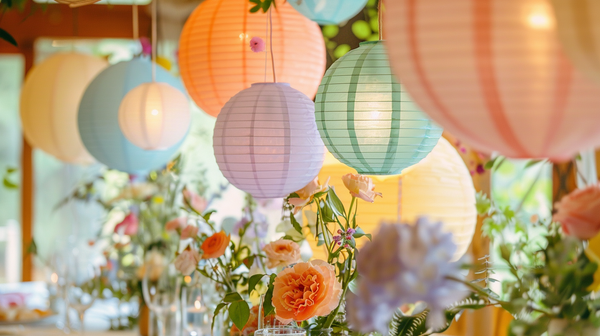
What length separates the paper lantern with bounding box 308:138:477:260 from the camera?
49.2 inches

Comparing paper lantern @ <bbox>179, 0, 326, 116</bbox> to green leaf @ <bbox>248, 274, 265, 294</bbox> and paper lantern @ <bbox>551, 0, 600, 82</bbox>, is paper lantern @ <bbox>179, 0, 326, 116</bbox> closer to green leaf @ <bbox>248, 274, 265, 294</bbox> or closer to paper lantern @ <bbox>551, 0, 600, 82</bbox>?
green leaf @ <bbox>248, 274, 265, 294</bbox>

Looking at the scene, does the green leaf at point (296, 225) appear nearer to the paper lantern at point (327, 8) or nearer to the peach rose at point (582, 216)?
the paper lantern at point (327, 8)

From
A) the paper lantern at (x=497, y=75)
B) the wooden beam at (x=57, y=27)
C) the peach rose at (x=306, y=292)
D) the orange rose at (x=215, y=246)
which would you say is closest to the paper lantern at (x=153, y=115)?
the orange rose at (x=215, y=246)

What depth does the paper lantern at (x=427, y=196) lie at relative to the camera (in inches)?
49.2

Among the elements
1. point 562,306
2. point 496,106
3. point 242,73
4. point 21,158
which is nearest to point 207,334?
point 242,73

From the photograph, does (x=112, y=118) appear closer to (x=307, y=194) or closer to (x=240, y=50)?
(x=240, y=50)

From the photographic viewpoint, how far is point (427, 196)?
125 cm

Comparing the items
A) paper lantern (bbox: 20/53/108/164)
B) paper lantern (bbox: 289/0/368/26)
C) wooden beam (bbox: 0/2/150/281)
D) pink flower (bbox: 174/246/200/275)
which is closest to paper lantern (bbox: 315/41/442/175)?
paper lantern (bbox: 289/0/368/26)

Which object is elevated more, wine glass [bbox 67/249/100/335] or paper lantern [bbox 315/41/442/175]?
paper lantern [bbox 315/41/442/175]

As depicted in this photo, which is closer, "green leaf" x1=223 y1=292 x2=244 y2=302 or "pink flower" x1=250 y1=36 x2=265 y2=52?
"green leaf" x1=223 y1=292 x2=244 y2=302

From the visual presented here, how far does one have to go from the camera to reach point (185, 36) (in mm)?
1400

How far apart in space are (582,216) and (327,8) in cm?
63

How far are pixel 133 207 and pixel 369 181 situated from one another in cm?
183

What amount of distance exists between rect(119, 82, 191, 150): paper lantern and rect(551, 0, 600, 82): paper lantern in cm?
119
